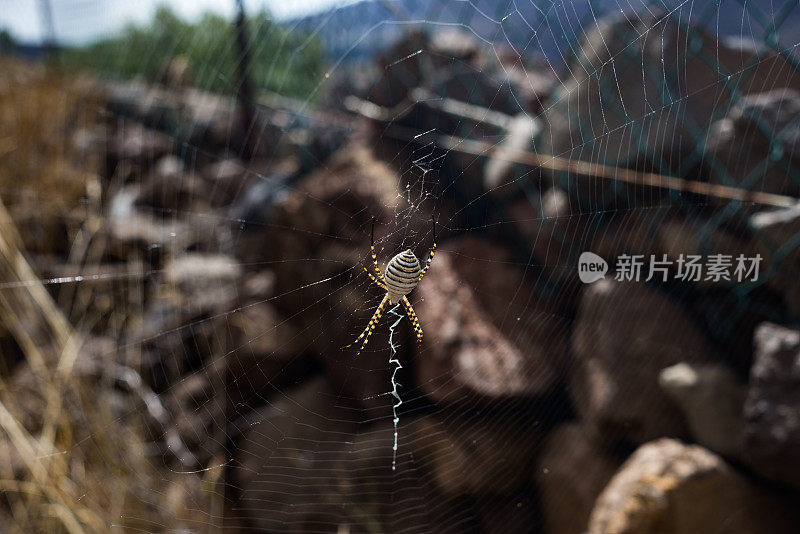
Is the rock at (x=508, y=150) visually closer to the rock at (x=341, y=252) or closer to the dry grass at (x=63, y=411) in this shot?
the rock at (x=341, y=252)

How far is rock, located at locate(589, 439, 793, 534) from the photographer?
1070mm

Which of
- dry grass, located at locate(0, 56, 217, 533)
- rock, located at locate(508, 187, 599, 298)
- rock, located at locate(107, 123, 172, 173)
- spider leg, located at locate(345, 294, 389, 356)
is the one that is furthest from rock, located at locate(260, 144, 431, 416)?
rock, located at locate(107, 123, 172, 173)

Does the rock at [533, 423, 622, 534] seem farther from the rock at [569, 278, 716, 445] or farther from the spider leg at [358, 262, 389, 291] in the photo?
the spider leg at [358, 262, 389, 291]

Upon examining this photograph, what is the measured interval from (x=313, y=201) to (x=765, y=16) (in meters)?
1.13

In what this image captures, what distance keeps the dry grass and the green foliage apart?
0.70 metres

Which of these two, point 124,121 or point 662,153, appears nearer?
point 662,153

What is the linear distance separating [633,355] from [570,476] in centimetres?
30

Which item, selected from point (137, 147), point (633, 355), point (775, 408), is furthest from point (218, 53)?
point (775, 408)

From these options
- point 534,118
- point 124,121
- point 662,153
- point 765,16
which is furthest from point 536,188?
point 124,121

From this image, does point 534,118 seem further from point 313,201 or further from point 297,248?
point 297,248

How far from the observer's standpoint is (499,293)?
1.38 metres

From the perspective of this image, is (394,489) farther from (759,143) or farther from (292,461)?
(759,143)

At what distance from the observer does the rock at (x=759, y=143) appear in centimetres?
106

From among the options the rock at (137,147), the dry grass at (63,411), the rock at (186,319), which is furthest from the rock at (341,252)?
the rock at (137,147)
